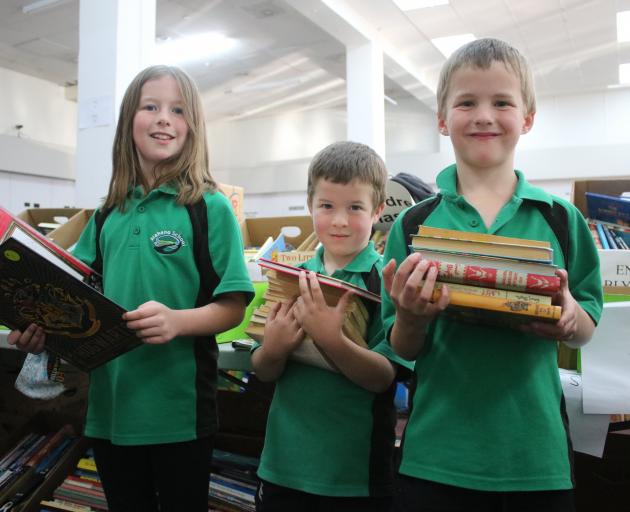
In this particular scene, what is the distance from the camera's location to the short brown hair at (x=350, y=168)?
3.55ft

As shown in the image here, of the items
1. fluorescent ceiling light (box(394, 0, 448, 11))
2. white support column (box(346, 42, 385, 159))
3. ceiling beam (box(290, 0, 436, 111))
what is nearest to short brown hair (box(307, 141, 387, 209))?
ceiling beam (box(290, 0, 436, 111))

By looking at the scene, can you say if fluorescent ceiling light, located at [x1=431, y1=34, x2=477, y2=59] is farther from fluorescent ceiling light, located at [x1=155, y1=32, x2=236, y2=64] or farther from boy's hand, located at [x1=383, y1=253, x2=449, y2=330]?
boy's hand, located at [x1=383, y1=253, x2=449, y2=330]

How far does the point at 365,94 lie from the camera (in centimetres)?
712

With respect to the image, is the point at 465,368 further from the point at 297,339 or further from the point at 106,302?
the point at 106,302

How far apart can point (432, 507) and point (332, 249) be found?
50cm

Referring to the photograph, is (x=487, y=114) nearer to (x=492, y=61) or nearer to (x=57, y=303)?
(x=492, y=61)

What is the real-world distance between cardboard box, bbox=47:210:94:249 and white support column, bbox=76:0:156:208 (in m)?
1.88

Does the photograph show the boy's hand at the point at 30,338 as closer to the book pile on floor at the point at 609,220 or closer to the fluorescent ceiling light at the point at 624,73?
the book pile on floor at the point at 609,220

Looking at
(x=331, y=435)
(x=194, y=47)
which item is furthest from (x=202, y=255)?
(x=194, y=47)

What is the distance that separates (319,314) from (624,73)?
958cm

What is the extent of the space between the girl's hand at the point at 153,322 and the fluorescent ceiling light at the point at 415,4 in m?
6.03

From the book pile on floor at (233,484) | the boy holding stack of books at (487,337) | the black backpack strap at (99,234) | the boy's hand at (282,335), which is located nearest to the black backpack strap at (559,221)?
the boy holding stack of books at (487,337)

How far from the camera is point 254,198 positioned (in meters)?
11.8

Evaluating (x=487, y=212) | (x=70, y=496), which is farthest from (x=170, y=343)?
(x=70, y=496)
